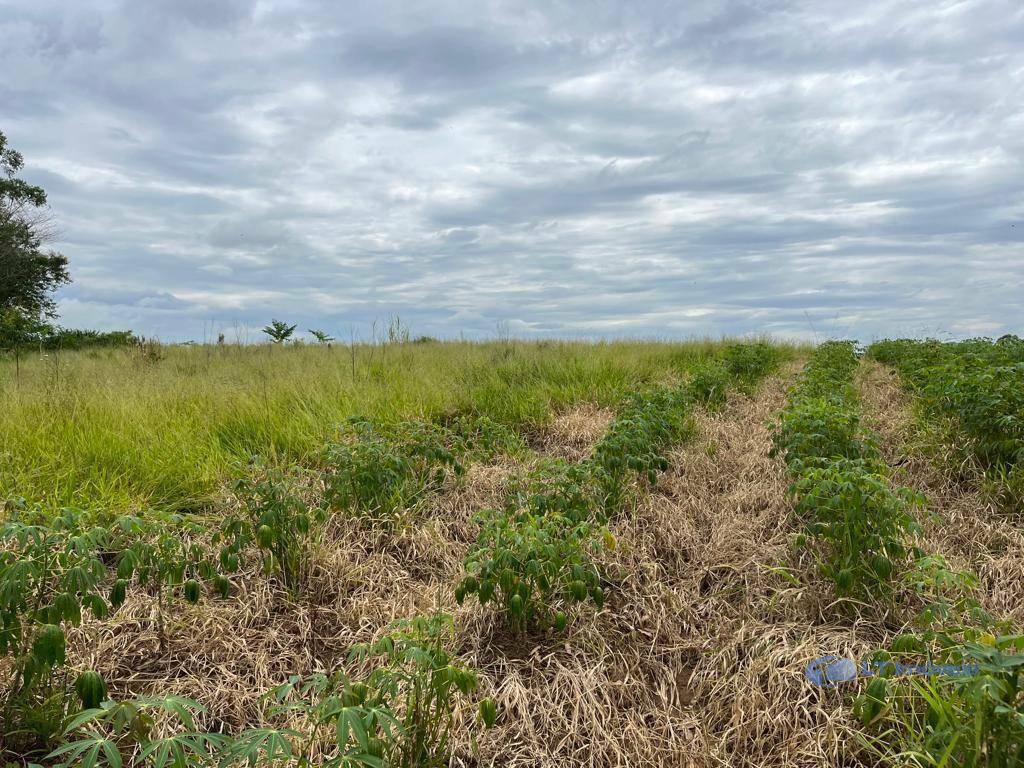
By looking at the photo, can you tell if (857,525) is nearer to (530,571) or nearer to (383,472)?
(530,571)

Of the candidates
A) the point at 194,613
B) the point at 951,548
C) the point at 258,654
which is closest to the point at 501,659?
the point at 258,654

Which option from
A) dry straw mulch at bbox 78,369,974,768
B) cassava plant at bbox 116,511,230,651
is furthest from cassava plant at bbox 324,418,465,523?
cassava plant at bbox 116,511,230,651

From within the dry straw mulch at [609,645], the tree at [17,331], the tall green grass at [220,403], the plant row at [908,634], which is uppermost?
the tree at [17,331]

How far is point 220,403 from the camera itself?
6.70 meters

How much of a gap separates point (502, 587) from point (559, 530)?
1.43 ft

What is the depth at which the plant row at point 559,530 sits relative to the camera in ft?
9.71

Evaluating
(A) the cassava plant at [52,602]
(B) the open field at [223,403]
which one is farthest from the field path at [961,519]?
(A) the cassava plant at [52,602]

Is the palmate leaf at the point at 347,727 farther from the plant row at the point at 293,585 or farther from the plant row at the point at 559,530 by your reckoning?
the plant row at the point at 559,530

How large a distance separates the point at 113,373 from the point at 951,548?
10028mm

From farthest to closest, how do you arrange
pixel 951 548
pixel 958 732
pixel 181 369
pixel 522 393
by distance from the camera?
pixel 181 369
pixel 522 393
pixel 951 548
pixel 958 732

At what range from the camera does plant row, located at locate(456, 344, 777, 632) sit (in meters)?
2.96

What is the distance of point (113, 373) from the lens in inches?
374

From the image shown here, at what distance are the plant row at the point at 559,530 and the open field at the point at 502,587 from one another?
3 cm

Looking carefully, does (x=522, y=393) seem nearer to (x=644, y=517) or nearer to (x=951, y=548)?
(x=644, y=517)
